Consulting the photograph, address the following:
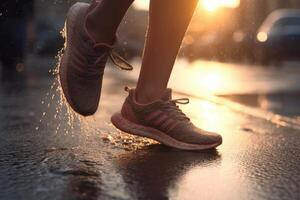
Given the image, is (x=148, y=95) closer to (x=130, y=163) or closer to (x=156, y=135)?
(x=156, y=135)

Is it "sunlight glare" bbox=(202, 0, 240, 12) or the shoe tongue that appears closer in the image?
the shoe tongue

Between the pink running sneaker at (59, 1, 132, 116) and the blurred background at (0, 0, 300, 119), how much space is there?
7.15 ft

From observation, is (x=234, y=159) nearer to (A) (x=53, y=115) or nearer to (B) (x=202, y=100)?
(A) (x=53, y=115)

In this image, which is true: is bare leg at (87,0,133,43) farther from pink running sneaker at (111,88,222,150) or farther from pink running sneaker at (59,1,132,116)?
pink running sneaker at (111,88,222,150)

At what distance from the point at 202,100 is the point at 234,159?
98.2 inches

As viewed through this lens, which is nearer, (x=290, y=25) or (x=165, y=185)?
(x=165, y=185)

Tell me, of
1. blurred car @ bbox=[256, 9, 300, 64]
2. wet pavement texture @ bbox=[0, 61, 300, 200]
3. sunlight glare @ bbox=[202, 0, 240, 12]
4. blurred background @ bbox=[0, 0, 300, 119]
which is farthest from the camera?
blurred car @ bbox=[256, 9, 300, 64]

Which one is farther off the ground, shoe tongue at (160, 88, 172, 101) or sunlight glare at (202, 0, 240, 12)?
sunlight glare at (202, 0, 240, 12)

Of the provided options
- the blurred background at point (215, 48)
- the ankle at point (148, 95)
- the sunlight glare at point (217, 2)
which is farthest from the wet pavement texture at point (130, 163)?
the blurred background at point (215, 48)

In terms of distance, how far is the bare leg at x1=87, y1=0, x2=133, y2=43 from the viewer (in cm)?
222

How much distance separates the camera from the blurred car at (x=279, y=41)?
15.5 metres

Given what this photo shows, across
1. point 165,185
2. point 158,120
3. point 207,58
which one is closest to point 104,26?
point 158,120

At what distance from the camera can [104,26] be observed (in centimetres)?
222

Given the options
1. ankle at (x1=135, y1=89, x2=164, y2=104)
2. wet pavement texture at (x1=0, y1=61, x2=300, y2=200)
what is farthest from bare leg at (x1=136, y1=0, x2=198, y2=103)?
wet pavement texture at (x1=0, y1=61, x2=300, y2=200)
